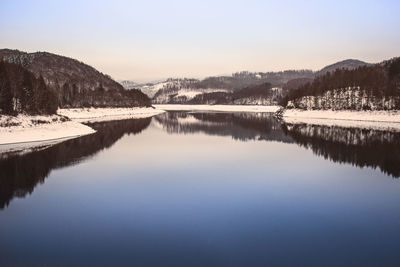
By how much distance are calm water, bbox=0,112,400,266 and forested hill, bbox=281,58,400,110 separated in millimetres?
61729

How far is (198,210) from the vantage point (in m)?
15.8

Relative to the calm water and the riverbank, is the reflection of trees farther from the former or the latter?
the riverbank

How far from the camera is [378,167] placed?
2683cm

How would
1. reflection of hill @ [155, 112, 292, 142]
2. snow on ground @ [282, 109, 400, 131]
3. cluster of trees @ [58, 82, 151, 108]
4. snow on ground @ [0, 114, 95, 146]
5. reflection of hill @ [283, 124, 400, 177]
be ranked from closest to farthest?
reflection of hill @ [283, 124, 400, 177] → snow on ground @ [0, 114, 95, 146] → reflection of hill @ [155, 112, 292, 142] → snow on ground @ [282, 109, 400, 131] → cluster of trees @ [58, 82, 151, 108]

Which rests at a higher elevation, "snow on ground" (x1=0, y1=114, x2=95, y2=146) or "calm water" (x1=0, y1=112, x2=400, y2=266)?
"snow on ground" (x1=0, y1=114, x2=95, y2=146)

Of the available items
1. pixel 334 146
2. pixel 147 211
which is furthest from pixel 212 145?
pixel 147 211

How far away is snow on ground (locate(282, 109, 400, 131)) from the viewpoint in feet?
237

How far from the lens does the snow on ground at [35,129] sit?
39.0 metres

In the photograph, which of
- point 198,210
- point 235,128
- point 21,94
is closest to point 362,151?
point 198,210

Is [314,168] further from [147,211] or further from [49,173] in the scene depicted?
[49,173]

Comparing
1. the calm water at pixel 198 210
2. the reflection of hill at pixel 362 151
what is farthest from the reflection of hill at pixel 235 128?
the calm water at pixel 198 210

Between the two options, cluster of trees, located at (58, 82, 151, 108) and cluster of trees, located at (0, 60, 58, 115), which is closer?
cluster of trees, located at (0, 60, 58, 115)

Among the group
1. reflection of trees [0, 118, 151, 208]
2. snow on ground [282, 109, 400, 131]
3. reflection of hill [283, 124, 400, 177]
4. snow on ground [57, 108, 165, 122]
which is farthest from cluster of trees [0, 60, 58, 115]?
snow on ground [282, 109, 400, 131]

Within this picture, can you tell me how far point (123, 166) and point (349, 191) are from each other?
53.1ft
